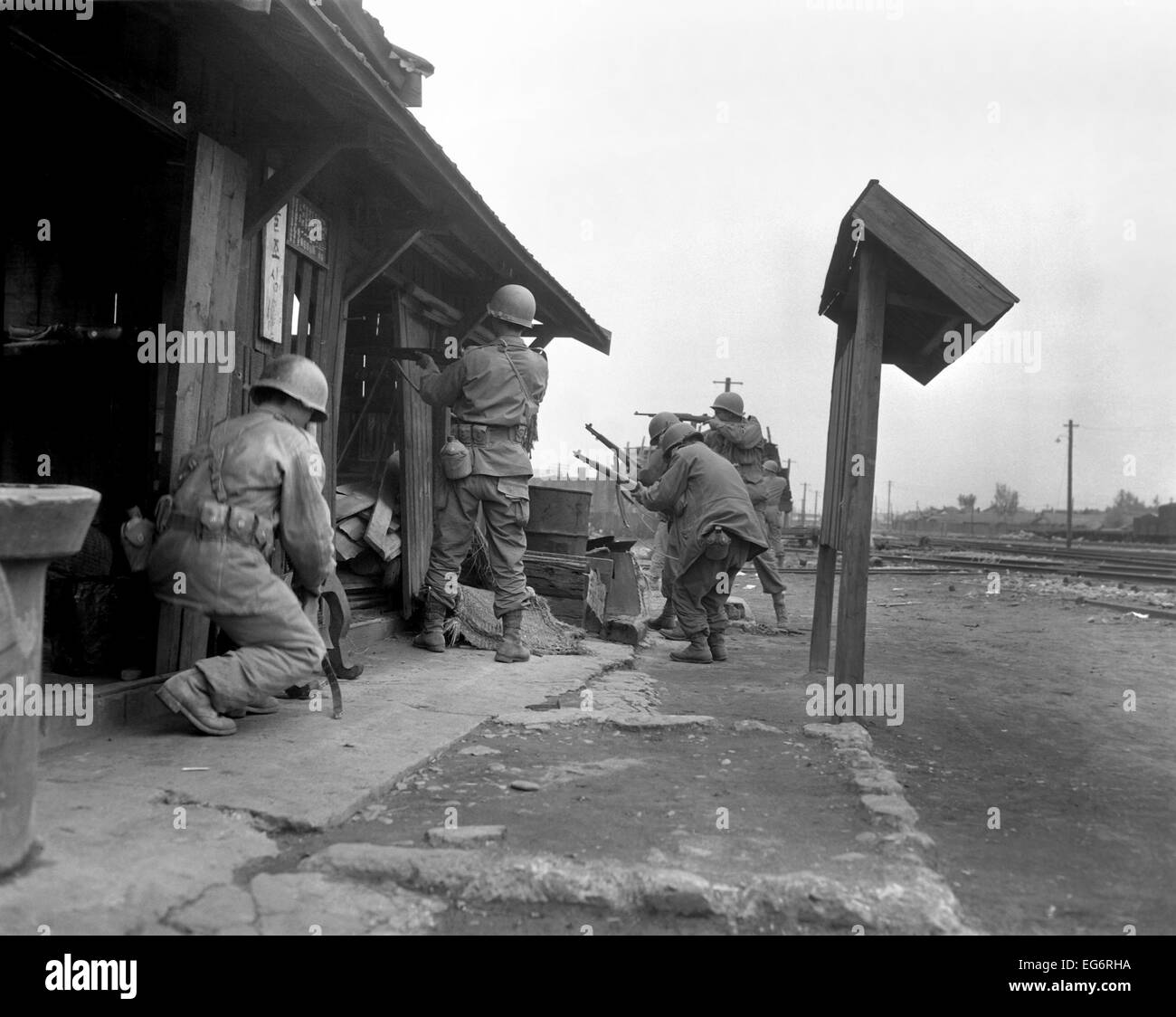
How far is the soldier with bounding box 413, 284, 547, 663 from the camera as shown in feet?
20.9

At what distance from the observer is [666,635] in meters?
9.74

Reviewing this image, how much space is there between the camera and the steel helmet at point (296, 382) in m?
4.22

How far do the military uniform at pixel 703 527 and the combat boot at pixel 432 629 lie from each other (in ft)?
6.98

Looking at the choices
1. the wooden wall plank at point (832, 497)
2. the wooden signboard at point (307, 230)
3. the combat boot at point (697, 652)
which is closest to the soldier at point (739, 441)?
the combat boot at point (697, 652)

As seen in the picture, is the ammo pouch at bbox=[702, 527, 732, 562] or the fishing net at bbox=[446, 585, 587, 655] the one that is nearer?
the fishing net at bbox=[446, 585, 587, 655]

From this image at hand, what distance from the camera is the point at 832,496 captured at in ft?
21.2

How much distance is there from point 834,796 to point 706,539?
14.6 ft

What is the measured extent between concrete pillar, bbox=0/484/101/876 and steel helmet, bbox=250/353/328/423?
1.79 m

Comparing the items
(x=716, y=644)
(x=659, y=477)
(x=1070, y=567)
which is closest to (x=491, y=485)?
(x=716, y=644)

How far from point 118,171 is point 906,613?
10.6m

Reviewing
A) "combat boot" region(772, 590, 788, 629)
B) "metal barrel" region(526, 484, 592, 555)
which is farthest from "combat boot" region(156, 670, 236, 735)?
"combat boot" region(772, 590, 788, 629)

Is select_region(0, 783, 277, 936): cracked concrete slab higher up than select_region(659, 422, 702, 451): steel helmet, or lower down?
lower down

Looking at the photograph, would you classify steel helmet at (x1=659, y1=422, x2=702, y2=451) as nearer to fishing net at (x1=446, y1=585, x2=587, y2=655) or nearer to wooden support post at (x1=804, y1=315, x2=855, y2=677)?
wooden support post at (x1=804, y1=315, x2=855, y2=677)

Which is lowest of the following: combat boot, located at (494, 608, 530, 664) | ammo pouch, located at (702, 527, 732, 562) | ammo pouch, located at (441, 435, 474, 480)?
combat boot, located at (494, 608, 530, 664)
